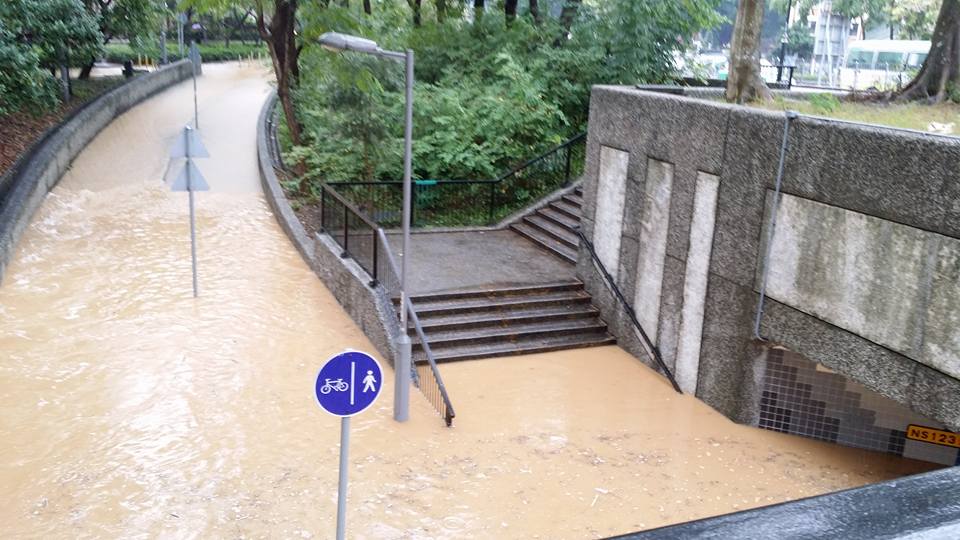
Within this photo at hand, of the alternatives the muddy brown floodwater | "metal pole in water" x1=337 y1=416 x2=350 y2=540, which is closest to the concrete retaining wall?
the muddy brown floodwater

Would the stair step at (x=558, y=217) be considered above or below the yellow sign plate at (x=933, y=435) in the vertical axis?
above

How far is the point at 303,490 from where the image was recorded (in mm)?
9359

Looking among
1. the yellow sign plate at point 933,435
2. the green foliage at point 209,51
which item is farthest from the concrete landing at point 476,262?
the green foliage at point 209,51

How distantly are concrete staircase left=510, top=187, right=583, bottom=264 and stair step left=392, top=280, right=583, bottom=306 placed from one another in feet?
3.95

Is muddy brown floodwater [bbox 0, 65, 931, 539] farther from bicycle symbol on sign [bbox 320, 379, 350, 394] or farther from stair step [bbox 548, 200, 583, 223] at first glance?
stair step [bbox 548, 200, 583, 223]

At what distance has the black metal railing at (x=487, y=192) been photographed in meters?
19.1

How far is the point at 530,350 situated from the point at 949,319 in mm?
6458

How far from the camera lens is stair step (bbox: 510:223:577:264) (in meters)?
16.5

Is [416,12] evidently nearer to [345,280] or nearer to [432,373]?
[345,280]

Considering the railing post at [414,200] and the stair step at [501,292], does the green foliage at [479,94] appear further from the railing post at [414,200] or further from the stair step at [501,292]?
the stair step at [501,292]

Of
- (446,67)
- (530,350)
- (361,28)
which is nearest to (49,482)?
(530,350)

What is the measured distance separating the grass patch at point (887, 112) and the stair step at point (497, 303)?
177 inches

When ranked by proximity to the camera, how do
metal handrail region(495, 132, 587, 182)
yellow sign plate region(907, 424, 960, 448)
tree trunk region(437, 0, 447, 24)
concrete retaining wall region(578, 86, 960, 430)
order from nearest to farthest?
concrete retaining wall region(578, 86, 960, 430), yellow sign plate region(907, 424, 960, 448), metal handrail region(495, 132, 587, 182), tree trunk region(437, 0, 447, 24)

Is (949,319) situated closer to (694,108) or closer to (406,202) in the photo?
(694,108)
